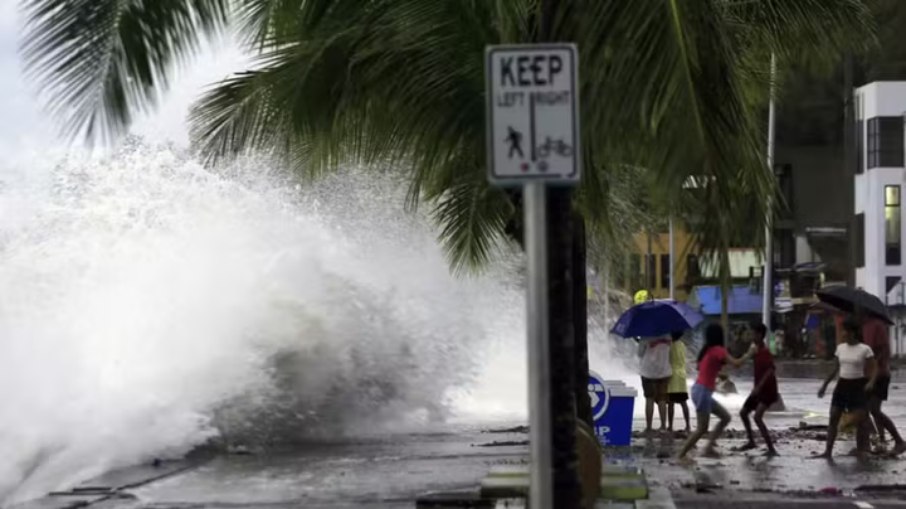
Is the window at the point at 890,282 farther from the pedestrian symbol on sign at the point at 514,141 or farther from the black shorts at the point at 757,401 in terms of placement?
the pedestrian symbol on sign at the point at 514,141

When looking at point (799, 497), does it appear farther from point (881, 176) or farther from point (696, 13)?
point (881, 176)

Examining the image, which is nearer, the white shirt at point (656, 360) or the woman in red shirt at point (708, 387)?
the woman in red shirt at point (708, 387)

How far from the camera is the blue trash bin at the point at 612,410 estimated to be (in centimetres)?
1396

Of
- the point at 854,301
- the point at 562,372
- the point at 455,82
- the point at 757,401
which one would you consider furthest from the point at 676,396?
the point at 562,372

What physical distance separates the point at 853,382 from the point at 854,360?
0.24 meters

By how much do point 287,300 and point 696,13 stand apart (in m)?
11.4

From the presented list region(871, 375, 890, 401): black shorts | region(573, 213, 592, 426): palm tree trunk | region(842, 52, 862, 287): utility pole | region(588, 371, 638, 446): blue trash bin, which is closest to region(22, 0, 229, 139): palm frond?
region(573, 213, 592, 426): palm tree trunk

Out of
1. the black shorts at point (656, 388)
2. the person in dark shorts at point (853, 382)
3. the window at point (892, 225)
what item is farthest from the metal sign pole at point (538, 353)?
the window at point (892, 225)

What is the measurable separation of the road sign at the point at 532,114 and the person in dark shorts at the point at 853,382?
915 centimetres

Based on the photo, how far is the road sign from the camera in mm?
5656

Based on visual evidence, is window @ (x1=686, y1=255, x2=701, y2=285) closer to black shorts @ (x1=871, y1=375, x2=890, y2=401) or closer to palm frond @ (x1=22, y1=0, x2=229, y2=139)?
palm frond @ (x1=22, y1=0, x2=229, y2=139)

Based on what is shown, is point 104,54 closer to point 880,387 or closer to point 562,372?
point 562,372

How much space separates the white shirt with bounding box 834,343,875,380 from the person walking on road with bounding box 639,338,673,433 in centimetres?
341

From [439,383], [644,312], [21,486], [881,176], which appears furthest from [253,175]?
[881,176]
